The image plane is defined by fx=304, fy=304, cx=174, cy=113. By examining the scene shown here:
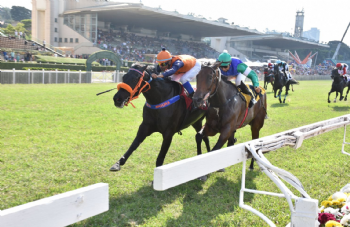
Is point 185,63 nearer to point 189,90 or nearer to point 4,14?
point 189,90

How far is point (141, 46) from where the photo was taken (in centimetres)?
4638

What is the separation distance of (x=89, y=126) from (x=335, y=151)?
222 inches

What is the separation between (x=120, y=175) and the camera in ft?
14.4

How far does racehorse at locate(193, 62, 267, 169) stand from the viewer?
392 cm

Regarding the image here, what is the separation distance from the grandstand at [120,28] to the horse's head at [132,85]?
112 ft

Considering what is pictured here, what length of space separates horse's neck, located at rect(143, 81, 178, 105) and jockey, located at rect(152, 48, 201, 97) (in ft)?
0.88

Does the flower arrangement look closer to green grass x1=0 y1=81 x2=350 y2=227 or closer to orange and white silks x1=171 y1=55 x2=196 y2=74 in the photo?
green grass x1=0 y1=81 x2=350 y2=227

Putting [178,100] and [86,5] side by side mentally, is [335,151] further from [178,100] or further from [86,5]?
[86,5]

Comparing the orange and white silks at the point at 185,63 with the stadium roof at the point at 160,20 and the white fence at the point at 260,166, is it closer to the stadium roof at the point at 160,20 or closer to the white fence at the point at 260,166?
the white fence at the point at 260,166

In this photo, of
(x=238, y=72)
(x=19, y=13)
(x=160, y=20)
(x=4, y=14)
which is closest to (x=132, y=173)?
(x=238, y=72)

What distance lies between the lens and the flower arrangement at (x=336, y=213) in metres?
2.38

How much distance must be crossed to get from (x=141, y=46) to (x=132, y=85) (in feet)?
144

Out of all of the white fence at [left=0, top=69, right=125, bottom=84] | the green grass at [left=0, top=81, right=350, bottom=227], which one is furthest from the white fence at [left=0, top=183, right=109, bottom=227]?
the white fence at [left=0, top=69, right=125, bottom=84]

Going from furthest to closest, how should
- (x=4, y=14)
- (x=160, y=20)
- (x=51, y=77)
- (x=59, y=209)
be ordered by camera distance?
(x=4, y=14) < (x=160, y=20) < (x=51, y=77) < (x=59, y=209)
